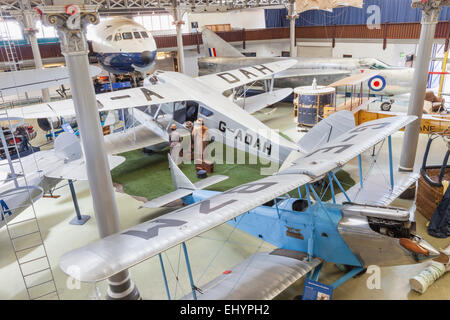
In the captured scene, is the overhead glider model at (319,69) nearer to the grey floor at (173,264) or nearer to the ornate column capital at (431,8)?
the ornate column capital at (431,8)

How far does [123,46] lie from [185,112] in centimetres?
451

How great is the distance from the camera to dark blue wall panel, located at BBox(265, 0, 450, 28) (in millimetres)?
19337

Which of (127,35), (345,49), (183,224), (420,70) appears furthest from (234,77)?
(345,49)

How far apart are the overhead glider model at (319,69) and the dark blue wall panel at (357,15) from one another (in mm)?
6703

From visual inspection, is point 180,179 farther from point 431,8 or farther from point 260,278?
point 431,8

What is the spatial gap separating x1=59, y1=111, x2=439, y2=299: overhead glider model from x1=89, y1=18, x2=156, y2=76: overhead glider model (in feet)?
33.1

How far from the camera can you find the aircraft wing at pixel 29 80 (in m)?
6.32

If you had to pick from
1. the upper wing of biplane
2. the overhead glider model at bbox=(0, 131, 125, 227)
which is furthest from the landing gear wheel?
the overhead glider model at bbox=(0, 131, 125, 227)

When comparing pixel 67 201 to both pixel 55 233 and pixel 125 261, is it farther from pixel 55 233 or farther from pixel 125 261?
pixel 125 261

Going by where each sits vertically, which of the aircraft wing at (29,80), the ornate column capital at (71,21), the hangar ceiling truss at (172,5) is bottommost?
the aircraft wing at (29,80)

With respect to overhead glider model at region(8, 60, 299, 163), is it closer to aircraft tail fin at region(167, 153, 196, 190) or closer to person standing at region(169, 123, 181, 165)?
person standing at region(169, 123, 181, 165)

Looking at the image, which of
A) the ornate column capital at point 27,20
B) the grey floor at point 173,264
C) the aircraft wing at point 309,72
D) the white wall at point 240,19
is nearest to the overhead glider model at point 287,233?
the grey floor at point 173,264

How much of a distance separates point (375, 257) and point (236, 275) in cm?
182
